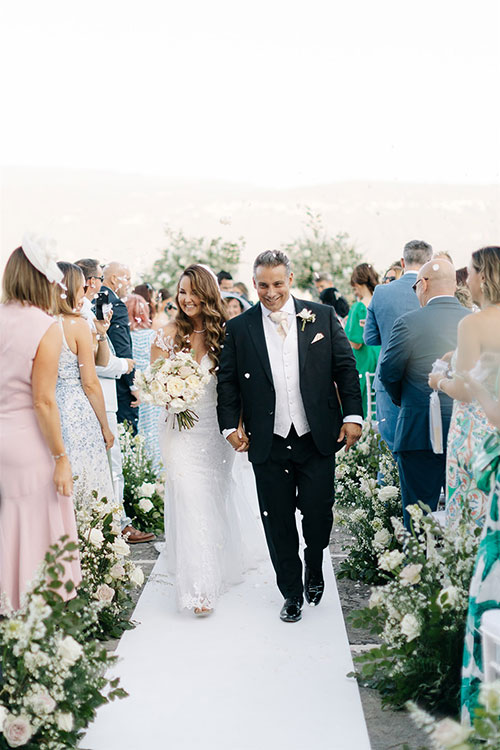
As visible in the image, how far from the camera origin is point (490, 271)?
161 inches

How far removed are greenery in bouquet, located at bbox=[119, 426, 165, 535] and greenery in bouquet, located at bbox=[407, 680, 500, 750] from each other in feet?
15.3

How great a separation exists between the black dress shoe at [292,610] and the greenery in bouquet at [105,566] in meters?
A: 0.88

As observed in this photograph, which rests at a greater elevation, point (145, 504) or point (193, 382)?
point (193, 382)

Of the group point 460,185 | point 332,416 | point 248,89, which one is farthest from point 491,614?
point 460,185

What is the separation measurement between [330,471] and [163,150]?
221ft

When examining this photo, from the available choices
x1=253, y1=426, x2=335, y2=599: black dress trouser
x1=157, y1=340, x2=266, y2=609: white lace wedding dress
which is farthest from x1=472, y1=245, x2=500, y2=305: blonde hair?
x1=157, y1=340, x2=266, y2=609: white lace wedding dress

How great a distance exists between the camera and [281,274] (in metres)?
4.99

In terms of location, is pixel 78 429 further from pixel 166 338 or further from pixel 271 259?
pixel 271 259

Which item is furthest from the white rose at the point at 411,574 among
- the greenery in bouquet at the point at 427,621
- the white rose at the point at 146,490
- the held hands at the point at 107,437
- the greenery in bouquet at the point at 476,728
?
the white rose at the point at 146,490

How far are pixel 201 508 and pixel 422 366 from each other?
1.65 meters

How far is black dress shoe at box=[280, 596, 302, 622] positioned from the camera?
16.4 feet

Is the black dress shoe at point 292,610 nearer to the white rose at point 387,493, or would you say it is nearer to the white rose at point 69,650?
the white rose at point 387,493

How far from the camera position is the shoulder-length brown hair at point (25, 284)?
3754 millimetres

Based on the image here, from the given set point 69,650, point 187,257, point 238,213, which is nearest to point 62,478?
point 69,650
